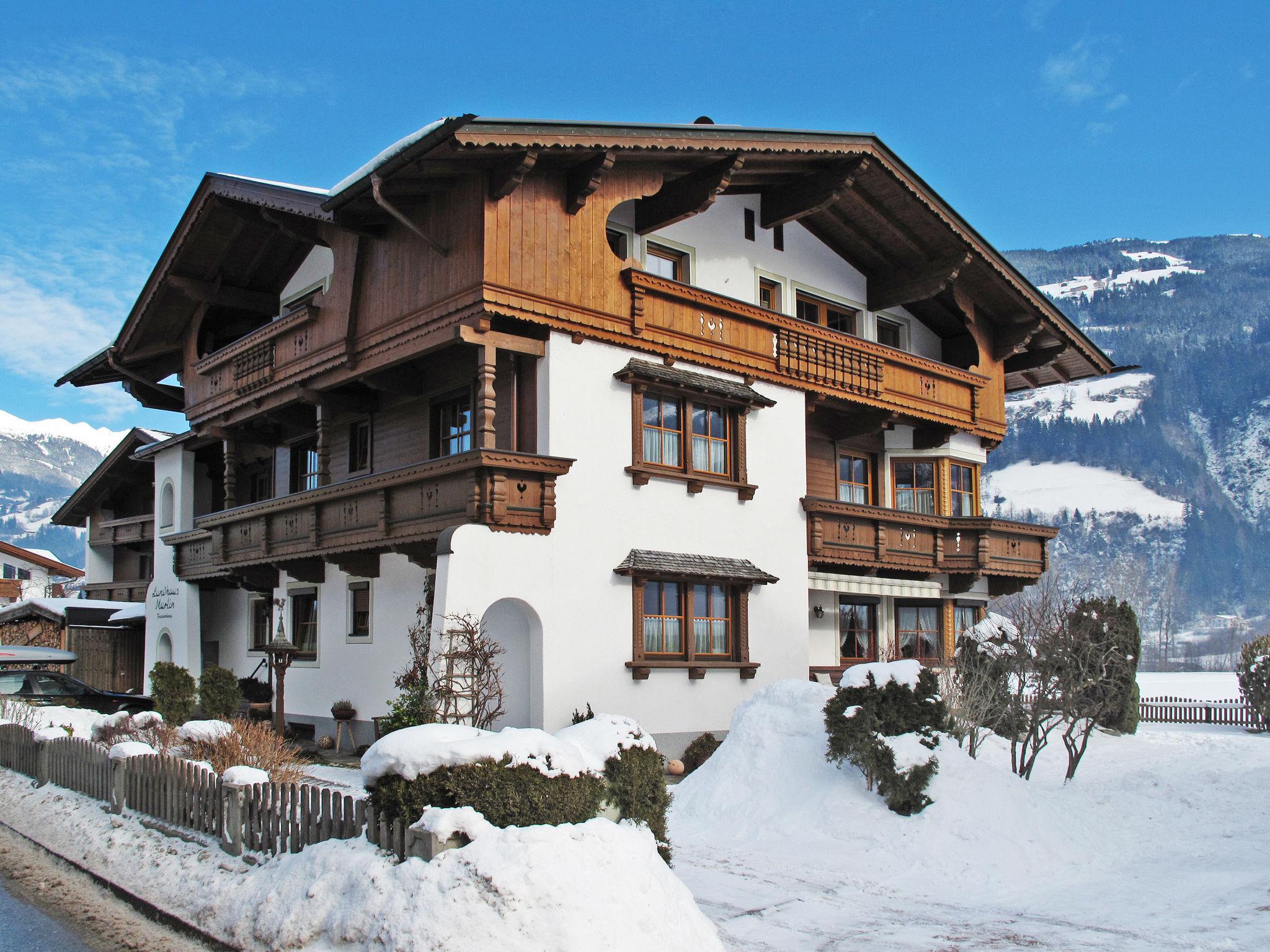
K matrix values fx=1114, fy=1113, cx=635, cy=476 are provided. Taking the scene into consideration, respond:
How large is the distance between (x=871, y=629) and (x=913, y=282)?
25.8 ft

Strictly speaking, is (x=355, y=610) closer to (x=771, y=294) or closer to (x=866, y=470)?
(x=771, y=294)

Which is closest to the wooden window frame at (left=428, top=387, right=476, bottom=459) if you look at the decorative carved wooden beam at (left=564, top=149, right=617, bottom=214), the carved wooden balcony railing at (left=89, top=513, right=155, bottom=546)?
the decorative carved wooden beam at (left=564, top=149, right=617, bottom=214)

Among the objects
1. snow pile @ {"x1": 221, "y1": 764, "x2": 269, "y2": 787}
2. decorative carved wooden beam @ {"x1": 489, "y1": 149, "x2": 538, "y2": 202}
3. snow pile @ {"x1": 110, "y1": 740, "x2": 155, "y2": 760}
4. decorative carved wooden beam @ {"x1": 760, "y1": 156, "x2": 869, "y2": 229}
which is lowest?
snow pile @ {"x1": 110, "y1": 740, "x2": 155, "y2": 760}

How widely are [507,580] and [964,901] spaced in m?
8.20

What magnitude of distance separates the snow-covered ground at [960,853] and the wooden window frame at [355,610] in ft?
26.3

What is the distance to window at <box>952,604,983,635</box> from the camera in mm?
27016

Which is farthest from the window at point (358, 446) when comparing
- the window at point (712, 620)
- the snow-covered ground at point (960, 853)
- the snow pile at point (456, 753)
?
the snow pile at point (456, 753)

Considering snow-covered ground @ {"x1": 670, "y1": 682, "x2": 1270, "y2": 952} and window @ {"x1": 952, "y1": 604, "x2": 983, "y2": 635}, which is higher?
window @ {"x1": 952, "y1": 604, "x2": 983, "y2": 635}

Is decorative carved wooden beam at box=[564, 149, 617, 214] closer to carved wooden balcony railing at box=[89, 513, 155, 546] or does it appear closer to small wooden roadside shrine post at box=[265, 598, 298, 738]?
small wooden roadside shrine post at box=[265, 598, 298, 738]

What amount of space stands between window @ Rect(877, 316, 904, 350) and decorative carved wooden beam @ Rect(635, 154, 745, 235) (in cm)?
773

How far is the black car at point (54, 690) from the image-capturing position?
24.1m

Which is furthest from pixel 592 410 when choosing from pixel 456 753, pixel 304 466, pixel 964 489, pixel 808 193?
pixel 964 489

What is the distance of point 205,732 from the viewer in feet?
43.9

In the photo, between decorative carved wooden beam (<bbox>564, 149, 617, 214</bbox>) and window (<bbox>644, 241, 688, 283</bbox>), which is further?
window (<bbox>644, 241, 688, 283</bbox>)
